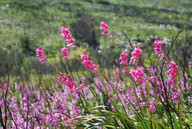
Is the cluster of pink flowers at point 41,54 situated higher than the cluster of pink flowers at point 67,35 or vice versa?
the cluster of pink flowers at point 67,35

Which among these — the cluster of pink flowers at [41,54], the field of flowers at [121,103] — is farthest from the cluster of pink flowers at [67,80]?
the cluster of pink flowers at [41,54]

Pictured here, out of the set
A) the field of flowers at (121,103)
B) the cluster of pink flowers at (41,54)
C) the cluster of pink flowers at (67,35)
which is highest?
the cluster of pink flowers at (67,35)

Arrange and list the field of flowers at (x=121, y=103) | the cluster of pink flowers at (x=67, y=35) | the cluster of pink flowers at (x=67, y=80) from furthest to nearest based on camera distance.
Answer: the cluster of pink flowers at (x=67, y=80)
the cluster of pink flowers at (x=67, y=35)
the field of flowers at (x=121, y=103)

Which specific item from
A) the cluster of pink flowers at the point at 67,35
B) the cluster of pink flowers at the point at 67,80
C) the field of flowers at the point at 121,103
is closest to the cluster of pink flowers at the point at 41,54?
the field of flowers at the point at 121,103

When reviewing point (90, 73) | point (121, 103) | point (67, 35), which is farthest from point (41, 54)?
point (90, 73)

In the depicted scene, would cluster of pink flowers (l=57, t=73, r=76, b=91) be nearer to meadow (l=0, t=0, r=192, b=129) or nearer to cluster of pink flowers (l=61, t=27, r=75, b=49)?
meadow (l=0, t=0, r=192, b=129)

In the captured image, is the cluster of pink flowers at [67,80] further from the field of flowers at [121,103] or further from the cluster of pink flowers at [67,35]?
the cluster of pink flowers at [67,35]

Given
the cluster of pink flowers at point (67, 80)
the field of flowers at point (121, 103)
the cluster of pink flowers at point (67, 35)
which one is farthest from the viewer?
the cluster of pink flowers at point (67, 80)

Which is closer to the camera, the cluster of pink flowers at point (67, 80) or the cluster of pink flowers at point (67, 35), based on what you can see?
the cluster of pink flowers at point (67, 35)

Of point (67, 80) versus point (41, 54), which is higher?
point (41, 54)

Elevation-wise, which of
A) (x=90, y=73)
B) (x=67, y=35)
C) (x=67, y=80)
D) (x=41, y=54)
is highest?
(x=67, y=35)

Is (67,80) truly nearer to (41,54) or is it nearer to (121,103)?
(41,54)

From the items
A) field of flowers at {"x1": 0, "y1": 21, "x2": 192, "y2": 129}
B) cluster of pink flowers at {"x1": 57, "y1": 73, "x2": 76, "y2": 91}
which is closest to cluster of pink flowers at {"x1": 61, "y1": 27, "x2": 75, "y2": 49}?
field of flowers at {"x1": 0, "y1": 21, "x2": 192, "y2": 129}

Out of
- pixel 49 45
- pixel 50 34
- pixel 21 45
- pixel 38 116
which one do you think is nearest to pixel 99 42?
pixel 49 45
